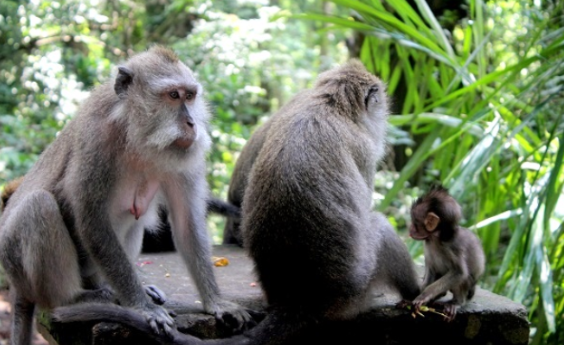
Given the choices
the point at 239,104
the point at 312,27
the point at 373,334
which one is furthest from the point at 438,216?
the point at 312,27

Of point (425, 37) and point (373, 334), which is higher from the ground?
point (425, 37)

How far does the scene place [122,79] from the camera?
382 centimetres

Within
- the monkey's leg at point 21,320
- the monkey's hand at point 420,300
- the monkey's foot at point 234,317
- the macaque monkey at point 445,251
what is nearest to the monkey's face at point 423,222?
the macaque monkey at point 445,251

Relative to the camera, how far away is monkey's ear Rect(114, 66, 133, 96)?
12.5 feet

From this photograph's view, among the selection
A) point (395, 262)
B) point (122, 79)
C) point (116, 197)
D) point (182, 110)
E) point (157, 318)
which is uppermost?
point (122, 79)

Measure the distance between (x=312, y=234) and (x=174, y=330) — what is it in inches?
32.4

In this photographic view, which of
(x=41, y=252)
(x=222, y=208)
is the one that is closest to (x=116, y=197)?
(x=41, y=252)

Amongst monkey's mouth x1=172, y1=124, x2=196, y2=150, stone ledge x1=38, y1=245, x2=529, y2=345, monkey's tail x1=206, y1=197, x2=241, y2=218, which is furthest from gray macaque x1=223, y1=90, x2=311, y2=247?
monkey's mouth x1=172, y1=124, x2=196, y2=150

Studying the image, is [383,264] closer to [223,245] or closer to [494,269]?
[223,245]

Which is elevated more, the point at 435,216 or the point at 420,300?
the point at 435,216

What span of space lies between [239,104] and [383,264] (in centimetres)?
682

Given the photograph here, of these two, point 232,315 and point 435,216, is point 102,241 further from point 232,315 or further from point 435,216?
point 435,216

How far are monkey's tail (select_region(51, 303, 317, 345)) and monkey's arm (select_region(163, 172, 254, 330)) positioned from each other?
0.23m

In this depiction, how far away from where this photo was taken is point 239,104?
34.6 ft
